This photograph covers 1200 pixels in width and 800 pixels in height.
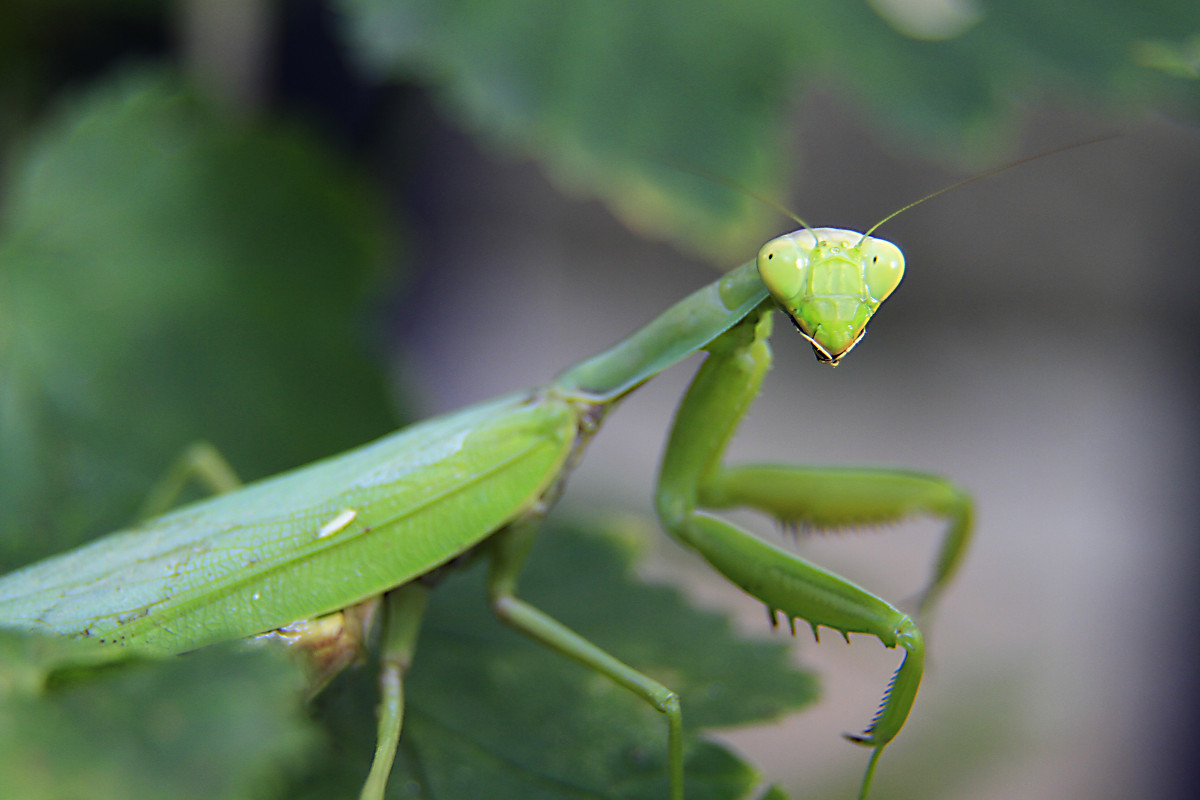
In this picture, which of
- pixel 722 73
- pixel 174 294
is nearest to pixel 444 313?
pixel 174 294

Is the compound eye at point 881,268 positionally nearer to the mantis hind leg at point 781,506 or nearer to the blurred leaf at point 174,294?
the mantis hind leg at point 781,506

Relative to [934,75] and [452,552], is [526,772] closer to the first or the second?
[452,552]

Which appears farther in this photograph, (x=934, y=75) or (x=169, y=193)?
(x=169, y=193)

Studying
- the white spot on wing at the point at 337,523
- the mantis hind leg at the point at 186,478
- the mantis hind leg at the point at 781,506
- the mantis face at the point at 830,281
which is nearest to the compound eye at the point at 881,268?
the mantis face at the point at 830,281

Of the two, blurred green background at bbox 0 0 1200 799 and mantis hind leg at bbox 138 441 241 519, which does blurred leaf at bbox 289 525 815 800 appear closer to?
blurred green background at bbox 0 0 1200 799

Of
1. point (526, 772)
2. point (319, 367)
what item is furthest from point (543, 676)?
point (319, 367)

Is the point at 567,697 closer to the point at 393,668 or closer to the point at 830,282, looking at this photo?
the point at 393,668

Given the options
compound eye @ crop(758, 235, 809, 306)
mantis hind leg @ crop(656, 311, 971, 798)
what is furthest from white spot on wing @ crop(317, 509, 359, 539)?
compound eye @ crop(758, 235, 809, 306)
